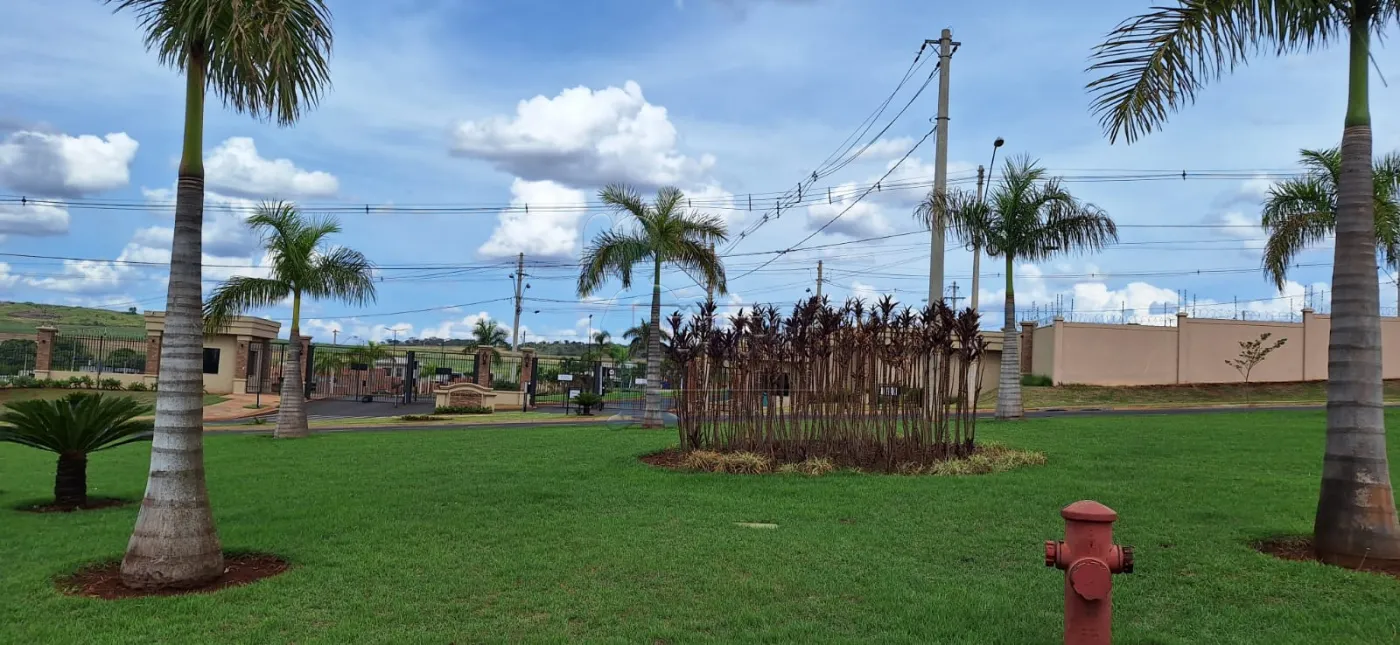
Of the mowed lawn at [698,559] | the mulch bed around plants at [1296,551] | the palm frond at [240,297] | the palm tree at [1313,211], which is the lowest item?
the mowed lawn at [698,559]

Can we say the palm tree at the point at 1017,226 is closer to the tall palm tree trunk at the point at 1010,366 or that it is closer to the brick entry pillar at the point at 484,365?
the tall palm tree trunk at the point at 1010,366

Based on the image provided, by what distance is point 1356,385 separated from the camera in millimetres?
6273

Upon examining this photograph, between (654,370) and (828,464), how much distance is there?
346 inches

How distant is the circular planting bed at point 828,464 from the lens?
11.3 meters

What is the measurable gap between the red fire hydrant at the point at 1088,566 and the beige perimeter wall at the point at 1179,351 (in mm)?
33372

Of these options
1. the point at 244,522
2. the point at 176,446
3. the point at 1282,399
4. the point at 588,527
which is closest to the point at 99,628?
the point at 176,446

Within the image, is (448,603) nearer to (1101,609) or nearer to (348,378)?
(1101,609)

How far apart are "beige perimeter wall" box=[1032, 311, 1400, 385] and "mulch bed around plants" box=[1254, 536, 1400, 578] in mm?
29763

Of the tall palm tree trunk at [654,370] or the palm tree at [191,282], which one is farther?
the tall palm tree trunk at [654,370]

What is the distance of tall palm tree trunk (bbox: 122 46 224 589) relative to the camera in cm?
578

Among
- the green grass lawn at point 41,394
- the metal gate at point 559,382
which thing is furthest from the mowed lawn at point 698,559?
the metal gate at point 559,382

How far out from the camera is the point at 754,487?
10164mm

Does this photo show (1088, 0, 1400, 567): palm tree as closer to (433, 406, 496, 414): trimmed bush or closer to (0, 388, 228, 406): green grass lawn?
(433, 406, 496, 414): trimmed bush

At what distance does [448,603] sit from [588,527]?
240 cm
